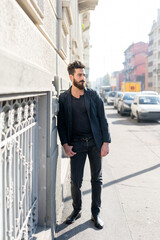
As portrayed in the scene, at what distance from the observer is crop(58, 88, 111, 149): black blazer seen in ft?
10.9

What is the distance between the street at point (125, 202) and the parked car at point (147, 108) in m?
7.32

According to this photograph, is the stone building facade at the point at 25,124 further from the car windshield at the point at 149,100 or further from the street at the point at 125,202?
the car windshield at the point at 149,100

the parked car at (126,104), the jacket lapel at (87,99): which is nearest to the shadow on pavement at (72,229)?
the jacket lapel at (87,99)

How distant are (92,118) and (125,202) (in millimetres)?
1692

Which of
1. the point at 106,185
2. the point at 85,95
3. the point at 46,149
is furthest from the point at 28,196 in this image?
the point at 106,185

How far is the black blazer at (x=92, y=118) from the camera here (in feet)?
10.9

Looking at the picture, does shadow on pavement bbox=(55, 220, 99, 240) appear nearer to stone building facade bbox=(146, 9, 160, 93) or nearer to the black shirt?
the black shirt

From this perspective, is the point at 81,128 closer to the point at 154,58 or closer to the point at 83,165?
the point at 83,165

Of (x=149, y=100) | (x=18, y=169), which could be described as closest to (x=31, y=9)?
(x=18, y=169)

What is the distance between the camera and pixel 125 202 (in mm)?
4328

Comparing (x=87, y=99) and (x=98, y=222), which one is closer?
(x=87, y=99)

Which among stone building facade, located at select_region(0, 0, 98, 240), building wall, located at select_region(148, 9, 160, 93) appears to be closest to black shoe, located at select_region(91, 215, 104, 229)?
stone building facade, located at select_region(0, 0, 98, 240)

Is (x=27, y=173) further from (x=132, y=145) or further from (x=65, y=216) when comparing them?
(x=132, y=145)

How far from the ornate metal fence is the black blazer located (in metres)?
0.56
